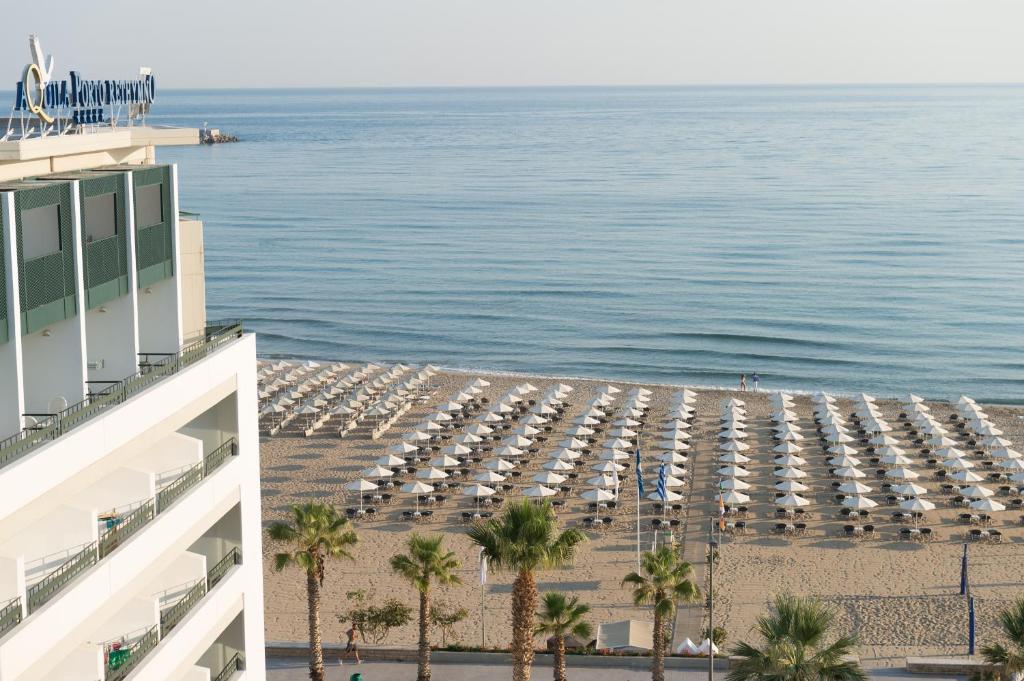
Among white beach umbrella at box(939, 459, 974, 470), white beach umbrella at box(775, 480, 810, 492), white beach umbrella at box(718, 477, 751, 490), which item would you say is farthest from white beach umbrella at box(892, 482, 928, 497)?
white beach umbrella at box(718, 477, 751, 490)

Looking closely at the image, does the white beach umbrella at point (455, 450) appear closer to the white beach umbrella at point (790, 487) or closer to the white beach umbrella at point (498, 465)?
the white beach umbrella at point (498, 465)

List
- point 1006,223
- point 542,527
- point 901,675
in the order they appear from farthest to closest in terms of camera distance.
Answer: point 1006,223 → point 901,675 → point 542,527

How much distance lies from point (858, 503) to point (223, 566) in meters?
23.9

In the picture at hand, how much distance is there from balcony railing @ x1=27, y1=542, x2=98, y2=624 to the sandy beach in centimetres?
1620

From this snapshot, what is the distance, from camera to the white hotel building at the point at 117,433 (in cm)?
1291

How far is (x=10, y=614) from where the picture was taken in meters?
12.0

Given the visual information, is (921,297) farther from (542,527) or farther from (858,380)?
(542,527)

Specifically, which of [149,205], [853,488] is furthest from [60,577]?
[853,488]

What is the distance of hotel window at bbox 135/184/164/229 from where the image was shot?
16.7 metres

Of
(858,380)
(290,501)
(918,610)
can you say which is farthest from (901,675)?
(858,380)

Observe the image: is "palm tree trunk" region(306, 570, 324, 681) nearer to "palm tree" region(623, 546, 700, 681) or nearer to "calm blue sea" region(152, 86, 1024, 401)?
"palm tree" region(623, 546, 700, 681)

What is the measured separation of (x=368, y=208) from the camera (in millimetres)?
132750

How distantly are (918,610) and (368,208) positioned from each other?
349ft

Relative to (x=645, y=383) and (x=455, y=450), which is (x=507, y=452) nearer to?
(x=455, y=450)
